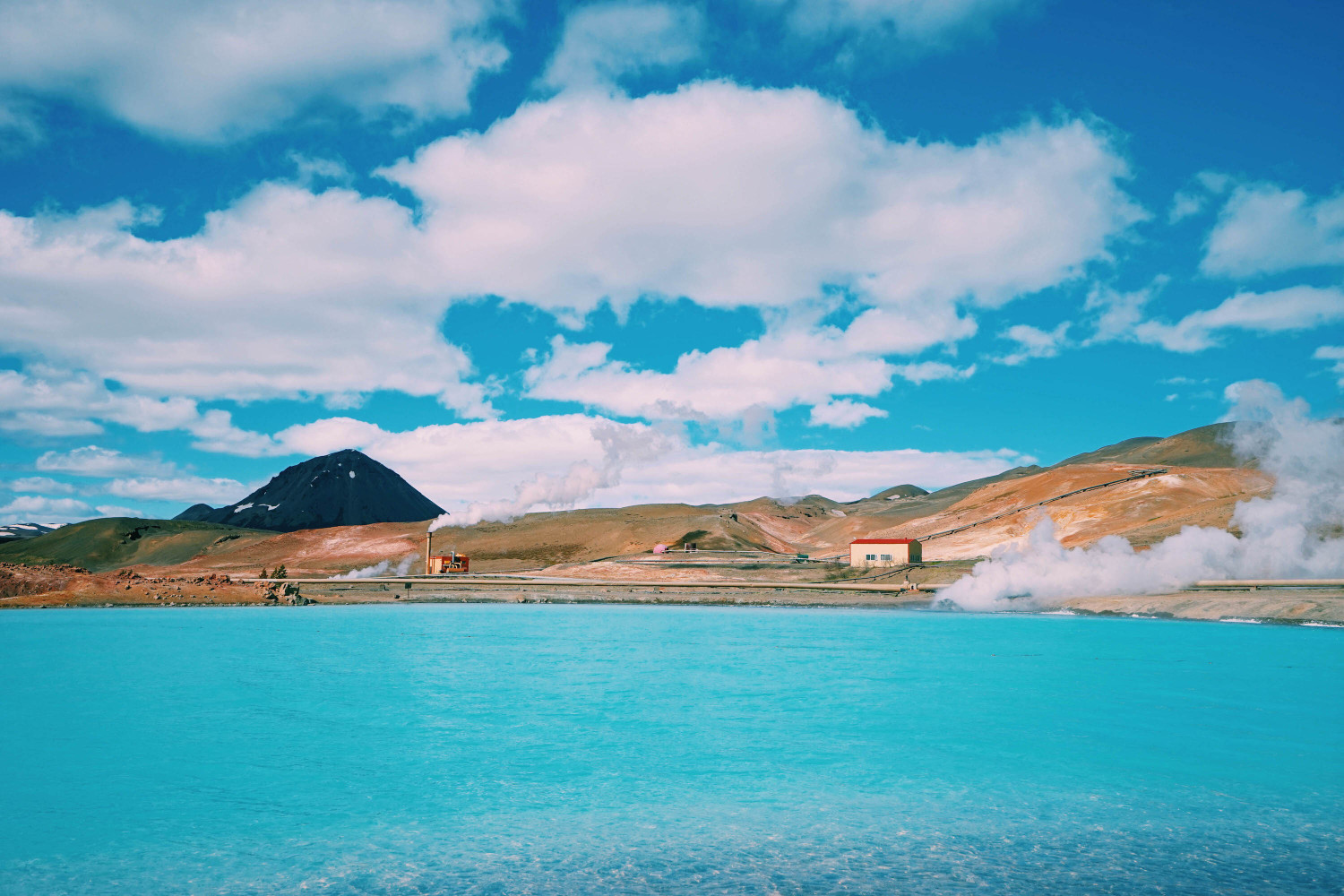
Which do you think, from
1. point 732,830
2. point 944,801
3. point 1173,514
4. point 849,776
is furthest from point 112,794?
point 1173,514

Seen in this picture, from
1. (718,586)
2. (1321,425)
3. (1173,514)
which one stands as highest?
(1321,425)

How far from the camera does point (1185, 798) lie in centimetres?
1625

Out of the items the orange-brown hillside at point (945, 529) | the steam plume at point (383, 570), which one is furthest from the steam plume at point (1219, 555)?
the steam plume at point (383, 570)

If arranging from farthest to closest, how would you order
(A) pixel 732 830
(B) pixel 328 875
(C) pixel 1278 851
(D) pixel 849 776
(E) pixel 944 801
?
(D) pixel 849 776 < (E) pixel 944 801 < (A) pixel 732 830 < (C) pixel 1278 851 < (B) pixel 328 875

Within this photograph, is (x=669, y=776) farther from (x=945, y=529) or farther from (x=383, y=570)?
(x=945, y=529)

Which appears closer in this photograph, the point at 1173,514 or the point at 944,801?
the point at 944,801

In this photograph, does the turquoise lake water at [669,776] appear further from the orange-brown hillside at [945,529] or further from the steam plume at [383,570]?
the steam plume at [383,570]

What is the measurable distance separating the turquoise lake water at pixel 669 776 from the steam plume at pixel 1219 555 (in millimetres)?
46826

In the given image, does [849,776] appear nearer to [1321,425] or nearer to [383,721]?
[383,721]

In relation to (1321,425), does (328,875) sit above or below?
below

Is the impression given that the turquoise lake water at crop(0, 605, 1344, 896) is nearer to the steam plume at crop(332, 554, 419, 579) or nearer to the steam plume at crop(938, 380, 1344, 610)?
the steam plume at crop(938, 380, 1344, 610)

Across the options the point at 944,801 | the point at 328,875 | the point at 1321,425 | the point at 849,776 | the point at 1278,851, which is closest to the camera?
the point at 328,875

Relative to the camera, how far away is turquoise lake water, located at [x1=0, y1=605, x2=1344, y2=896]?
12.0 meters

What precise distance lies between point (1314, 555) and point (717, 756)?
8939cm
